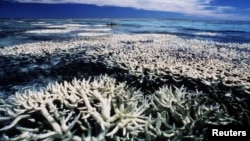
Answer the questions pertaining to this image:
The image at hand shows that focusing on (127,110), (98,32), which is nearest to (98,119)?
(127,110)

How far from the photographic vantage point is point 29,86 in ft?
24.1

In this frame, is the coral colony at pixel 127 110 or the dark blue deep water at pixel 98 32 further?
the dark blue deep water at pixel 98 32

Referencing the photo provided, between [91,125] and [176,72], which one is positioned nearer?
[91,125]

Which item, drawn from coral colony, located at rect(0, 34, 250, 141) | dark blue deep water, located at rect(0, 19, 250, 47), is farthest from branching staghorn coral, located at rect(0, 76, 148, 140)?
dark blue deep water, located at rect(0, 19, 250, 47)

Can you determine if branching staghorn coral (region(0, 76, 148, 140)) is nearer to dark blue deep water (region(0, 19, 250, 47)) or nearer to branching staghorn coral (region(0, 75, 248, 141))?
branching staghorn coral (region(0, 75, 248, 141))

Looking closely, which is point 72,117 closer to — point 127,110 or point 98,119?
point 98,119

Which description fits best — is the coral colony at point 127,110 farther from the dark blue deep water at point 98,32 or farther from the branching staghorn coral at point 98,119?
the dark blue deep water at point 98,32

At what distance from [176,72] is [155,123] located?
3382 millimetres

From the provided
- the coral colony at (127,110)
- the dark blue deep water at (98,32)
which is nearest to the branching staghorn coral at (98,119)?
the coral colony at (127,110)

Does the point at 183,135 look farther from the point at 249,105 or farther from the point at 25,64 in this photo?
the point at 25,64

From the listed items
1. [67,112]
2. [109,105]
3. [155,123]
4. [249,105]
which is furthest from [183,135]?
[249,105]

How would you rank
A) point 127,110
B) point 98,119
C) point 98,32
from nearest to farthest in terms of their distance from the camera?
point 98,119 < point 127,110 < point 98,32

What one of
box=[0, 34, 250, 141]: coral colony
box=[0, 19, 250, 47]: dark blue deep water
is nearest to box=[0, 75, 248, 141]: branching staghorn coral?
box=[0, 34, 250, 141]: coral colony

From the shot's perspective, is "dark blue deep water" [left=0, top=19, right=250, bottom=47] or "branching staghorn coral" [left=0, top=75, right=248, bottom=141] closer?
"branching staghorn coral" [left=0, top=75, right=248, bottom=141]
